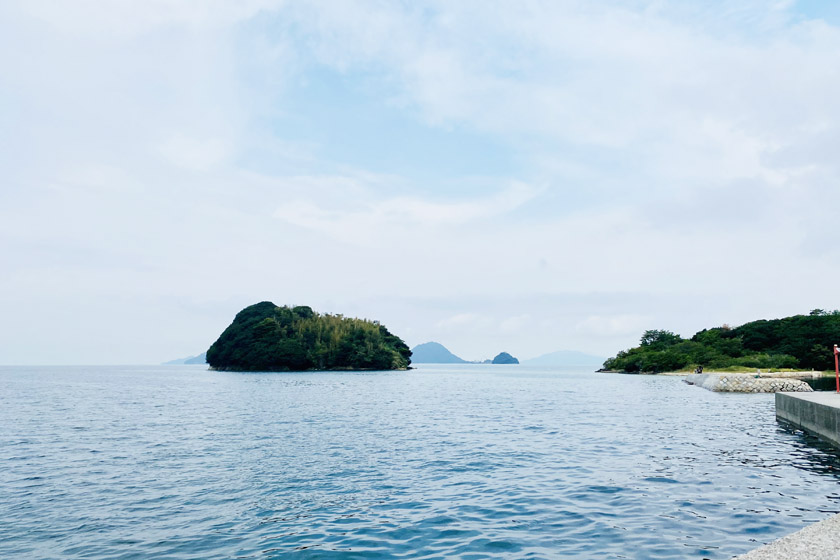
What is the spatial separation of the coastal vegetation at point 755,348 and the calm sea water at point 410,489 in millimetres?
97474

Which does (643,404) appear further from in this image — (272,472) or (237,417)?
(272,472)

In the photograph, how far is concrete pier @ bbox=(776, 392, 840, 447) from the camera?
27.1 meters

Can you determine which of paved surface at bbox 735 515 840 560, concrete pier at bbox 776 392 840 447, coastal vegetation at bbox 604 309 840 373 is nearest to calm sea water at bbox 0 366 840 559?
concrete pier at bbox 776 392 840 447

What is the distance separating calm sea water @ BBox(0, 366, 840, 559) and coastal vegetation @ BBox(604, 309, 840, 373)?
97.5m

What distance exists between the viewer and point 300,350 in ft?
643

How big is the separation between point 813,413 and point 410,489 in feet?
84.1

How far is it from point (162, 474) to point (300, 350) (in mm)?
177526

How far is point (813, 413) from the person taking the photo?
30.9 metres

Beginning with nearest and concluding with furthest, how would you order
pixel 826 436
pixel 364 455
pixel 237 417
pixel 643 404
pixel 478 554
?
pixel 478 554 < pixel 364 455 < pixel 826 436 < pixel 237 417 < pixel 643 404

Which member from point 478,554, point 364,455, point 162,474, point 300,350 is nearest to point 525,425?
point 364,455

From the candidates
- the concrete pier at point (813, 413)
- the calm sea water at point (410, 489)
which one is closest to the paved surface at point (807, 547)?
the calm sea water at point (410, 489)

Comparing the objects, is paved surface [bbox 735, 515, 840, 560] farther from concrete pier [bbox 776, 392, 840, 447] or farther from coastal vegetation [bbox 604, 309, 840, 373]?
coastal vegetation [bbox 604, 309, 840, 373]

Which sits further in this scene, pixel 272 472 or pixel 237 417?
pixel 237 417

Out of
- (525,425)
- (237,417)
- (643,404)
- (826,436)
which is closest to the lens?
(826,436)
